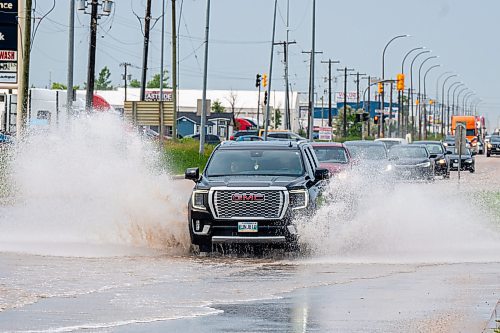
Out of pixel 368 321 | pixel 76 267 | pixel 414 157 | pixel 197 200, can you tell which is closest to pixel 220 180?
pixel 197 200

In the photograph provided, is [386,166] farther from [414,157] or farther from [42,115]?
[42,115]

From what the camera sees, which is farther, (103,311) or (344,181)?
(344,181)

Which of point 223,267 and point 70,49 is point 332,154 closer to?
point 70,49

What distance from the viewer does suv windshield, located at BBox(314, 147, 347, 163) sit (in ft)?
103

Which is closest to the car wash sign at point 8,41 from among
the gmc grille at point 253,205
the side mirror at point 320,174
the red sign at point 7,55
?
the red sign at point 7,55

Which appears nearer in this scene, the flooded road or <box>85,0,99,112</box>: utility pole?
the flooded road

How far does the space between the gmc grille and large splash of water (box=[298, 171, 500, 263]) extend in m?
0.45

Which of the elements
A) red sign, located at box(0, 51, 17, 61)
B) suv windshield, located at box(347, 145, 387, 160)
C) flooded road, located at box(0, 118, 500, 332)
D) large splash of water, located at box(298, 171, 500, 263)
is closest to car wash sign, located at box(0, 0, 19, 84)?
red sign, located at box(0, 51, 17, 61)

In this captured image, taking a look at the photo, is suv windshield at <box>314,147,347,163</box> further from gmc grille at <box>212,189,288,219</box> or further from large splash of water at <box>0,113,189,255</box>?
gmc grille at <box>212,189,288,219</box>

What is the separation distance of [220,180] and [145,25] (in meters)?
47.4

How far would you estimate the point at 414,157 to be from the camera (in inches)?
1940

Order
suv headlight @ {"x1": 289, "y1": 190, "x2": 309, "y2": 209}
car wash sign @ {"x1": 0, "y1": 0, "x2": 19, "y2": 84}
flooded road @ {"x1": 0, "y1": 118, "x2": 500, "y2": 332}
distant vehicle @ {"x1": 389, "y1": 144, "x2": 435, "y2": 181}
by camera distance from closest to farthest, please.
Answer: flooded road @ {"x1": 0, "y1": 118, "x2": 500, "y2": 332}, suv headlight @ {"x1": 289, "y1": 190, "x2": 309, "y2": 209}, distant vehicle @ {"x1": 389, "y1": 144, "x2": 435, "y2": 181}, car wash sign @ {"x1": 0, "y1": 0, "x2": 19, "y2": 84}

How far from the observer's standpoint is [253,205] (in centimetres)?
1767

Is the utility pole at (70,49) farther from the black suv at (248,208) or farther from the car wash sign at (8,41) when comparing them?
the black suv at (248,208)
